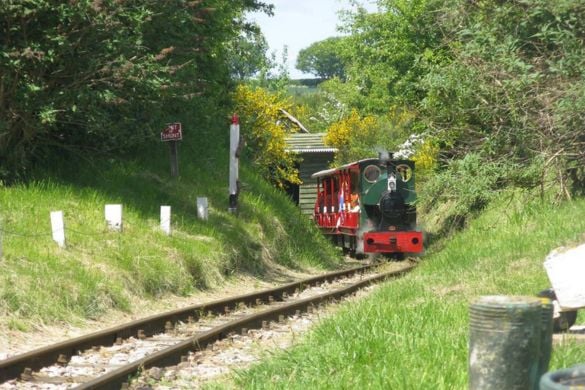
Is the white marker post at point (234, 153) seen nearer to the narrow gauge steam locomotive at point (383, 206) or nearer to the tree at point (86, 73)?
the tree at point (86, 73)

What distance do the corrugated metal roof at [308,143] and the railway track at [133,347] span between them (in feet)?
131

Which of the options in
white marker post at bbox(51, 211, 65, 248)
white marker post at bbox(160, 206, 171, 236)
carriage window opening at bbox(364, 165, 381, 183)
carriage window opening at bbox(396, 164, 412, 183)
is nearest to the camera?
white marker post at bbox(51, 211, 65, 248)

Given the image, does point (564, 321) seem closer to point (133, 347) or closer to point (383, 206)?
point (133, 347)

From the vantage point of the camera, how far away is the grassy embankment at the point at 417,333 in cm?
717

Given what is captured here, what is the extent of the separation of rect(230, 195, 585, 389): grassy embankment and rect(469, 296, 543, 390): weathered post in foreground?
147cm

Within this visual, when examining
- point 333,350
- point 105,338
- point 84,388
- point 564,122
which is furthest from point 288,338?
point 564,122

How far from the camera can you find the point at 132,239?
16.8m

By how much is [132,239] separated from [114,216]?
1.73 feet

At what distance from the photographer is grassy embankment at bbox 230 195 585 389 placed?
23.5ft

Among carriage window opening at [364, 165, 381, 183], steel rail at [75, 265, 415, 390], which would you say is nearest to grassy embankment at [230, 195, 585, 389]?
steel rail at [75, 265, 415, 390]

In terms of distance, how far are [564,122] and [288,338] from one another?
5916 millimetres

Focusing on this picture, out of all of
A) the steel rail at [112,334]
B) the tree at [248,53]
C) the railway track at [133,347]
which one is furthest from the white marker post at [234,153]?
the tree at [248,53]

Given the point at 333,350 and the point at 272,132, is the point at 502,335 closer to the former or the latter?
the point at 333,350

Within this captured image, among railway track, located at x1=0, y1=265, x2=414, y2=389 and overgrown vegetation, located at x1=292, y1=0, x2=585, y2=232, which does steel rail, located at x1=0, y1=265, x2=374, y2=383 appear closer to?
railway track, located at x1=0, y1=265, x2=414, y2=389
